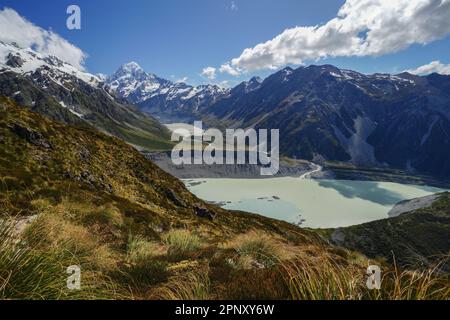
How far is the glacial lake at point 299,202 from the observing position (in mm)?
138750

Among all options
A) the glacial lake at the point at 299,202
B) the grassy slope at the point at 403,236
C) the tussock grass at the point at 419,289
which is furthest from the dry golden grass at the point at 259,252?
the glacial lake at the point at 299,202

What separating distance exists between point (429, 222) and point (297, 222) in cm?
4631

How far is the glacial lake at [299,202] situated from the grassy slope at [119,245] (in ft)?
343

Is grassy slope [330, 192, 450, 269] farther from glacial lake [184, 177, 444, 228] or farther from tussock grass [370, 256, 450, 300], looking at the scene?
tussock grass [370, 256, 450, 300]

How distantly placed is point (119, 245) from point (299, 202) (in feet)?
521

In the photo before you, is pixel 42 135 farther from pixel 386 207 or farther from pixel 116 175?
pixel 386 207

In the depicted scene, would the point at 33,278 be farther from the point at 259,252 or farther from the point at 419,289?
the point at 259,252

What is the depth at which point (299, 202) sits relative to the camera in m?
163

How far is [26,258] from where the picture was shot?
4.21 meters

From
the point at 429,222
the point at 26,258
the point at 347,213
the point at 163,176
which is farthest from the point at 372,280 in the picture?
the point at 347,213

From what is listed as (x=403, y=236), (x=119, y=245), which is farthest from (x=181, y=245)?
(x=403, y=236)

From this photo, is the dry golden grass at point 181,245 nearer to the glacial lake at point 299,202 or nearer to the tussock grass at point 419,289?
the tussock grass at point 419,289

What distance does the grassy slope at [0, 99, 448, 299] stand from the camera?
420cm
